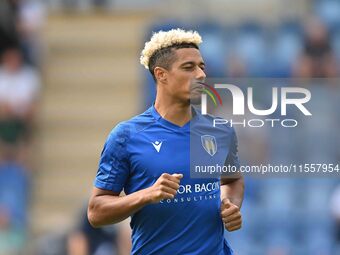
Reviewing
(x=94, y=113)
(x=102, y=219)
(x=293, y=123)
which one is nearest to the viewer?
(x=102, y=219)

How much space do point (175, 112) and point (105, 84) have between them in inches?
304

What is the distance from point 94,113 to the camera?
12.7m

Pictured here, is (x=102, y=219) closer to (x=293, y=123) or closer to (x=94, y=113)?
(x=293, y=123)

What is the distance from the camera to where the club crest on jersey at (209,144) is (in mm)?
5254

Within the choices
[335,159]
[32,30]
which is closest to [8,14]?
[32,30]

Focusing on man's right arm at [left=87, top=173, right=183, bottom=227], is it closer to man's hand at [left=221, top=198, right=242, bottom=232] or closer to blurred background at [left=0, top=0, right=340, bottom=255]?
man's hand at [left=221, top=198, right=242, bottom=232]

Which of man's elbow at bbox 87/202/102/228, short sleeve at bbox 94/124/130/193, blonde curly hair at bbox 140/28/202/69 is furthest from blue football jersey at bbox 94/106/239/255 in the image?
blonde curly hair at bbox 140/28/202/69

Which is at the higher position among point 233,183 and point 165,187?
point 233,183

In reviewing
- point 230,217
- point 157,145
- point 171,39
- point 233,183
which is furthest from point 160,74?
point 230,217

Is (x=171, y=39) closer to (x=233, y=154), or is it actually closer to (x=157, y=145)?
(x=157, y=145)

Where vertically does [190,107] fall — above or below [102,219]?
above

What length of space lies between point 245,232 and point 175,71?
17.2 ft

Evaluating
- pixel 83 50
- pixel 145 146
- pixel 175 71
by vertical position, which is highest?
pixel 83 50

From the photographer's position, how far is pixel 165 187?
477cm
